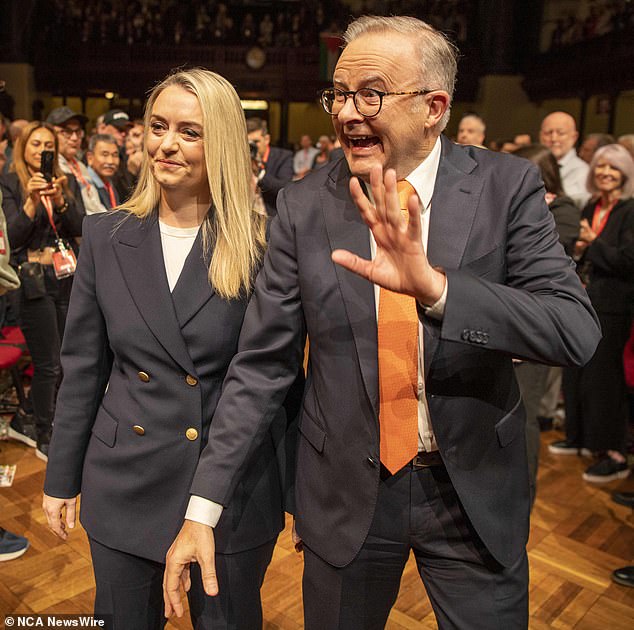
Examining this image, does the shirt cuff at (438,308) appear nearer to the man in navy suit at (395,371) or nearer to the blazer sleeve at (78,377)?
the man in navy suit at (395,371)

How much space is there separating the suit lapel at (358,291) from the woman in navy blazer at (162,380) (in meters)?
0.31

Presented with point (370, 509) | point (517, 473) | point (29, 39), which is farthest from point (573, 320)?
point (29, 39)

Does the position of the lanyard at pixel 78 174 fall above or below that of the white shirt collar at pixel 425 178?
below

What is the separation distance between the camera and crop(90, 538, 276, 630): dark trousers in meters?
1.45

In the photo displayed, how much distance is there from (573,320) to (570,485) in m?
2.70

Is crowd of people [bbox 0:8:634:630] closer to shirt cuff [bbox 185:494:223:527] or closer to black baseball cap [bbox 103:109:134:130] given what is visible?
shirt cuff [bbox 185:494:223:527]

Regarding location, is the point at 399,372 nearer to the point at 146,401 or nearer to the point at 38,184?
the point at 146,401

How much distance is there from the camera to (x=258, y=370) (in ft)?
4.29

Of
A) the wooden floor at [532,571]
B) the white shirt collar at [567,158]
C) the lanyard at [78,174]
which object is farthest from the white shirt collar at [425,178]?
the white shirt collar at [567,158]

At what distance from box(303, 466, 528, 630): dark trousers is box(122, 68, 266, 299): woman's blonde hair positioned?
0.56 m

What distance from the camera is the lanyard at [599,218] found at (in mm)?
3590

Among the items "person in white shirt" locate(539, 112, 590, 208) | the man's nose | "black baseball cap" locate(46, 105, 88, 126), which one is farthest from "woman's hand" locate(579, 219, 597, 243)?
"black baseball cap" locate(46, 105, 88, 126)

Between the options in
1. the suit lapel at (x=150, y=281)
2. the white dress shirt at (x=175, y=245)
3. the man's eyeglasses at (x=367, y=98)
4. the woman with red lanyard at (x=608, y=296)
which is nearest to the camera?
the man's eyeglasses at (x=367, y=98)

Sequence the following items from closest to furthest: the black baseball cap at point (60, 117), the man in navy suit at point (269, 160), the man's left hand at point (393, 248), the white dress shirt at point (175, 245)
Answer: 1. the man's left hand at point (393, 248)
2. the white dress shirt at point (175, 245)
3. the black baseball cap at point (60, 117)
4. the man in navy suit at point (269, 160)
